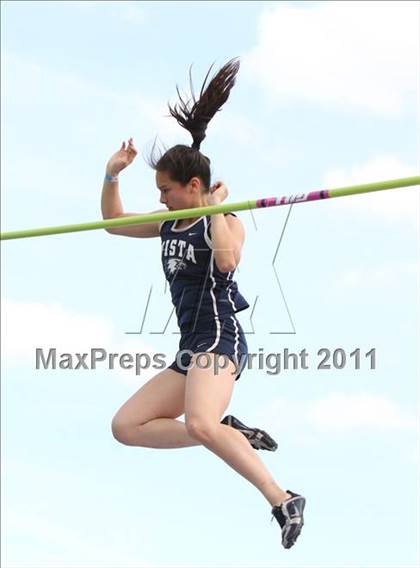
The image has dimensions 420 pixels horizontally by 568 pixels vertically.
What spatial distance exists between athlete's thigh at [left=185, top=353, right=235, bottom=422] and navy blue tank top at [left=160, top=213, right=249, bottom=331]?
11.3 inches

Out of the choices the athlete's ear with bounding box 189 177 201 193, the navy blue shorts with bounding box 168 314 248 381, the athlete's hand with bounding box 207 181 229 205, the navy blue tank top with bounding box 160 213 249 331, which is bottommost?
the navy blue shorts with bounding box 168 314 248 381

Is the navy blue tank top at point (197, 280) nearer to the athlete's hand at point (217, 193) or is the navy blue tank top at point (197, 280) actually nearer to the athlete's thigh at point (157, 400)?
the athlete's hand at point (217, 193)

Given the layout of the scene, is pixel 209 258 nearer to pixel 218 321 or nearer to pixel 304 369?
pixel 218 321

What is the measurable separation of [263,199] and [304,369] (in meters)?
1.11

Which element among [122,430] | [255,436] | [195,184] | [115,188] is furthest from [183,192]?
[255,436]

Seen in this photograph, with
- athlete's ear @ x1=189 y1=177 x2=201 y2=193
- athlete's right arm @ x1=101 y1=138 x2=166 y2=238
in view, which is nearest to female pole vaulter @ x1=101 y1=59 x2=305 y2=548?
athlete's ear @ x1=189 y1=177 x2=201 y2=193

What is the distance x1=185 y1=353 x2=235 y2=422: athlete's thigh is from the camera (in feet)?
20.9

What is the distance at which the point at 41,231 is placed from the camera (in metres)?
7.32

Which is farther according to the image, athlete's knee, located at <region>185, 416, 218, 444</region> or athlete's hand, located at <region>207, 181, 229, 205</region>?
athlete's hand, located at <region>207, 181, 229, 205</region>

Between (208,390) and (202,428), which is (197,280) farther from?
(202,428)

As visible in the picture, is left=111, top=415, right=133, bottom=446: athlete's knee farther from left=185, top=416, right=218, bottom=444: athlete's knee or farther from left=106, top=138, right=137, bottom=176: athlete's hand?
left=106, top=138, right=137, bottom=176: athlete's hand

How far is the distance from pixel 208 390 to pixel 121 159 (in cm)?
182

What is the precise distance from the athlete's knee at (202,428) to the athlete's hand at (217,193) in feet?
3.93

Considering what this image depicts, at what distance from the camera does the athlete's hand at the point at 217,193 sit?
256 inches
